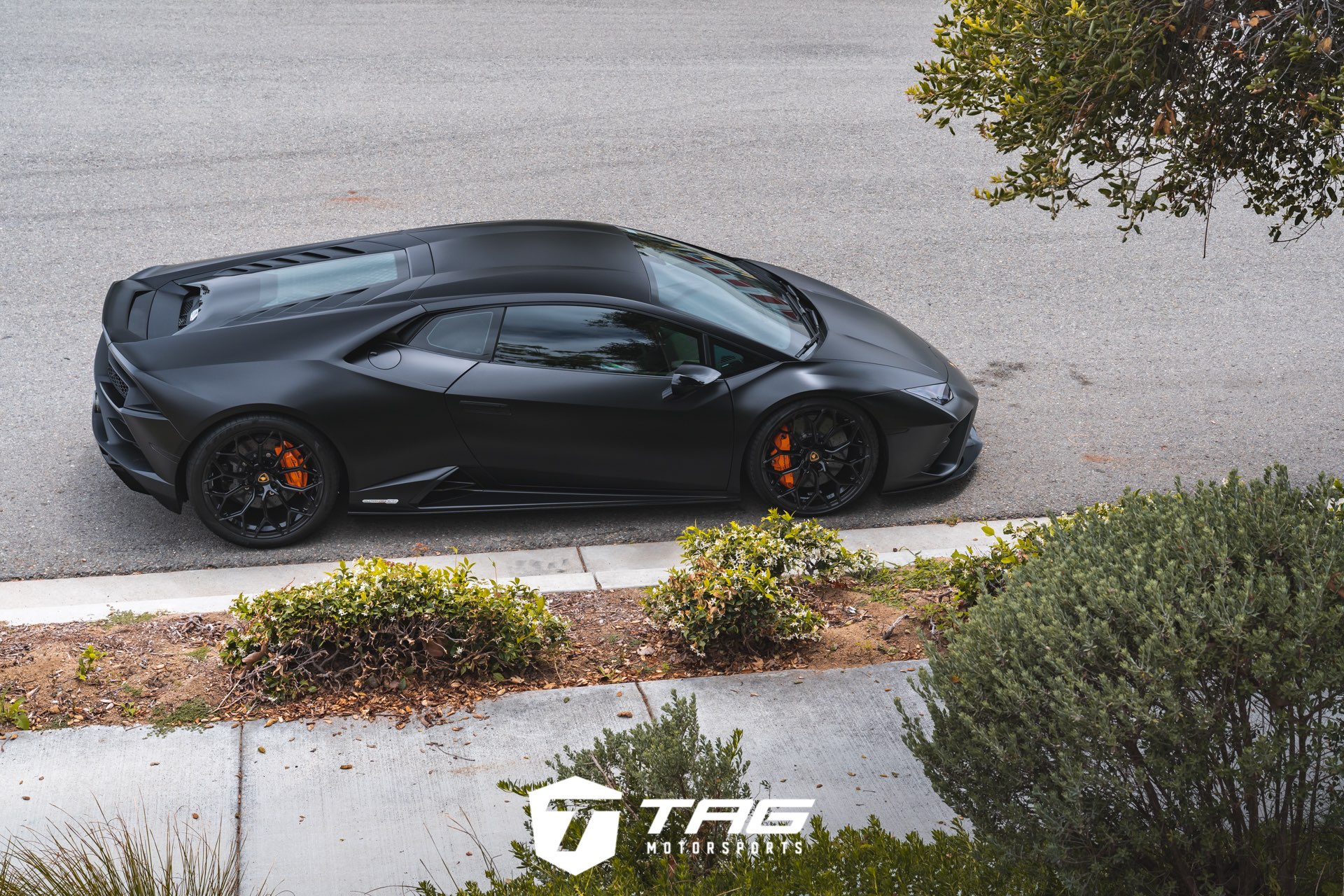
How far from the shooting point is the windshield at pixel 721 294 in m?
6.64

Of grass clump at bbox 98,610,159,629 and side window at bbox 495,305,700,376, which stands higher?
side window at bbox 495,305,700,376

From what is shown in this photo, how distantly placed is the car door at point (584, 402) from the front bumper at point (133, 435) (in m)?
1.50

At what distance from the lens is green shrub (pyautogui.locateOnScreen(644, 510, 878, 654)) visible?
4.96 meters

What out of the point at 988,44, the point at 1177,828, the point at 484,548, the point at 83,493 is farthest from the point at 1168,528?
the point at 83,493

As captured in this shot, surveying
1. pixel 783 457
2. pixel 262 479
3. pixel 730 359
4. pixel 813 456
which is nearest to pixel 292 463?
pixel 262 479

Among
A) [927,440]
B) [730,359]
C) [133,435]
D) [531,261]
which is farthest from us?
[927,440]

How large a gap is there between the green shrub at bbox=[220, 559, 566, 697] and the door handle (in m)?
1.58

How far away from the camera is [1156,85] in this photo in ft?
15.0

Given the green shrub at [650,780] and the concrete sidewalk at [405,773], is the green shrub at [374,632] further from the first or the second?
the green shrub at [650,780]

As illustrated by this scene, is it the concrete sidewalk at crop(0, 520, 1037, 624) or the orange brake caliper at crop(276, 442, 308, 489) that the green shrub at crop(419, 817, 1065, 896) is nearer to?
the concrete sidewalk at crop(0, 520, 1037, 624)

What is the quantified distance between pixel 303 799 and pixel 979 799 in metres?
2.23

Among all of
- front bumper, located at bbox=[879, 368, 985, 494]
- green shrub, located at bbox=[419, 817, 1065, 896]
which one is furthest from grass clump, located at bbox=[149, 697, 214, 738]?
front bumper, located at bbox=[879, 368, 985, 494]

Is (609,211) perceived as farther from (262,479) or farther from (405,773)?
(405,773)

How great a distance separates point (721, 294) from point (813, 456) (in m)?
1.09
